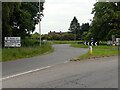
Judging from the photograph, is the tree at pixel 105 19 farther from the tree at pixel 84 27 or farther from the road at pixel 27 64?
the tree at pixel 84 27

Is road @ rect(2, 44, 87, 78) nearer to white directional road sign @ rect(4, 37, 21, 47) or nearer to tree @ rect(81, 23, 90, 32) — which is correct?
white directional road sign @ rect(4, 37, 21, 47)

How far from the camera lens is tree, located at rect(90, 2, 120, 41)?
68.0m

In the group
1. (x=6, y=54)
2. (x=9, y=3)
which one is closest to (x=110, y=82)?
(x=6, y=54)

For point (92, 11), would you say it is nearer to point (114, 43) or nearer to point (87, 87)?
point (114, 43)

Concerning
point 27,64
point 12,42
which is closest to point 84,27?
point 12,42

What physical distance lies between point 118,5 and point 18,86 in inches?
2386

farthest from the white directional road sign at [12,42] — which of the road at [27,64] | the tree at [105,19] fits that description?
the tree at [105,19]

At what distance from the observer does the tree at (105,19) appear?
6800cm

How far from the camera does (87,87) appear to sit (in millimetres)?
12188

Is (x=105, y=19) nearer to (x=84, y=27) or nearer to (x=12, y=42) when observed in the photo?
(x=12, y=42)

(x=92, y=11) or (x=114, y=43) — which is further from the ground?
(x=92, y=11)

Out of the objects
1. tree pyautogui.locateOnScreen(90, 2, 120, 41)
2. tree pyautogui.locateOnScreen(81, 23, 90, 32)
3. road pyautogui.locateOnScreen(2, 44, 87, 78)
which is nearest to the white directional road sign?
road pyautogui.locateOnScreen(2, 44, 87, 78)

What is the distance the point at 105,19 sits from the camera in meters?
68.3

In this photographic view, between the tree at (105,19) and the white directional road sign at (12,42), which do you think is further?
the tree at (105,19)
